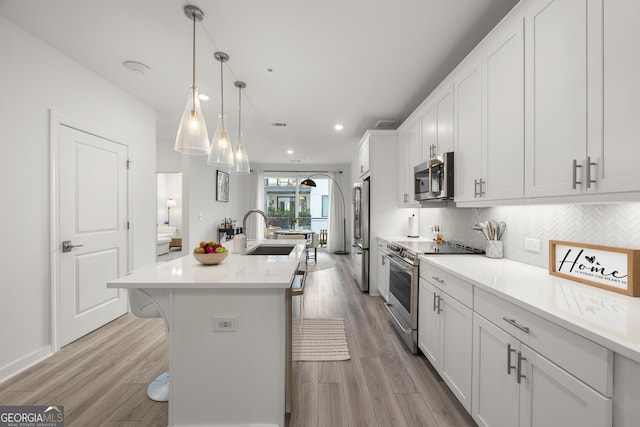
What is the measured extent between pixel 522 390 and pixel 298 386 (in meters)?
1.41

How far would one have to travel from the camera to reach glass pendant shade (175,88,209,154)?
68.9 inches

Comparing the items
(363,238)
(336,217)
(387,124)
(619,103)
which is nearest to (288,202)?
(336,217)

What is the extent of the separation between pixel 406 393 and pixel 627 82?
6.69 ft

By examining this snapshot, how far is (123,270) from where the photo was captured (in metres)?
3.22

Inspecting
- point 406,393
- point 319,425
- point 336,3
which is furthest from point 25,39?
point 406,393

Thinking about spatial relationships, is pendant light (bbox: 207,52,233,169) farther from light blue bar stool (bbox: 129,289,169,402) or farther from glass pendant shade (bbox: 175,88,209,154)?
light blue bar stool (bbox: 129,289,169,402)

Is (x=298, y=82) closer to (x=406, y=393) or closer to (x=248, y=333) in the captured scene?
(x=248, y=333)

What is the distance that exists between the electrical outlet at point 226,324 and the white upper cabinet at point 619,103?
6.08 feet

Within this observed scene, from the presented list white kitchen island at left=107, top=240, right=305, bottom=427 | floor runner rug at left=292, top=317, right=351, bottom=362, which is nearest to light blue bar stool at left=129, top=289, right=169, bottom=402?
white kitchen island at left=107, top=240, right=305, bottom=427

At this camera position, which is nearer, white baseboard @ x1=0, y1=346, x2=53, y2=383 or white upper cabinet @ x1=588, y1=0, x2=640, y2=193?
white upper cabinet @ x1=588, y1=0, x2=640, y2=193

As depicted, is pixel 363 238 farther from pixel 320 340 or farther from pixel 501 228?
pixel 501 228

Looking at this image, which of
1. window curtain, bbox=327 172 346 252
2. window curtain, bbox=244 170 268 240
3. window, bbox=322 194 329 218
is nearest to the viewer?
window curtain, bbox=244 170 268 240

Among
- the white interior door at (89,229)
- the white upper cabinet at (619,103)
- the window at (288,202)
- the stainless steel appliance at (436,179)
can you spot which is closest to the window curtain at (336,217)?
the window at (288,202)

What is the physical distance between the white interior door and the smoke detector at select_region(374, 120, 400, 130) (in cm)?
342
